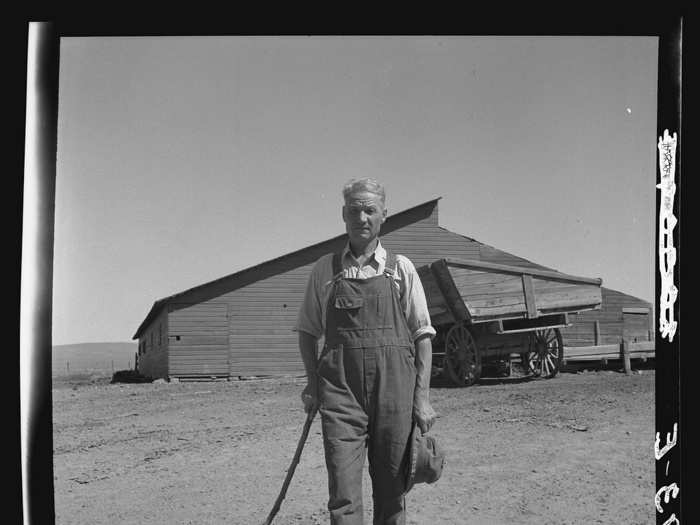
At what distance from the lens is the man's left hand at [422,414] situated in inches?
134

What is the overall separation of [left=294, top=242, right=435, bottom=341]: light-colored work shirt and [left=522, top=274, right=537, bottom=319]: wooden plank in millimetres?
6762

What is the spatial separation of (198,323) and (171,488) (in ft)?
30.6

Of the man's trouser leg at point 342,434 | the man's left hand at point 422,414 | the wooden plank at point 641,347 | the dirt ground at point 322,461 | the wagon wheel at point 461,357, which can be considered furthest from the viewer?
the wooden plank at point 641,347

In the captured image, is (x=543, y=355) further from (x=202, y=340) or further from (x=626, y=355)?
(x=202, y=340)

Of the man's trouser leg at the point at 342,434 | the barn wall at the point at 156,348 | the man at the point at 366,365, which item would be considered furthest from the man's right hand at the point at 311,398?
the barn wall at the point at 156,348

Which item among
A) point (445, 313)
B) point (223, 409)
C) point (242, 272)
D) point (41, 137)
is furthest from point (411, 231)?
point (41, 137)

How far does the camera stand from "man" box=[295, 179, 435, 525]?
326cm

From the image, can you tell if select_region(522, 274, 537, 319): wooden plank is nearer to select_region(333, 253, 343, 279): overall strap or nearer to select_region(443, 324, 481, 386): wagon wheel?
select_region(443, 324, 481, 386): wagon wheel

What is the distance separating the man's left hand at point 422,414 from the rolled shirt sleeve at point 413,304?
12.4 inches

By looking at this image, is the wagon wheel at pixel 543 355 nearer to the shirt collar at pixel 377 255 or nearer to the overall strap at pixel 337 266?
the shirt collar at pixel 377 255

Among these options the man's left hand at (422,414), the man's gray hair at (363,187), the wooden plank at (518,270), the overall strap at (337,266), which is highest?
the man's gray hair at (363,187)

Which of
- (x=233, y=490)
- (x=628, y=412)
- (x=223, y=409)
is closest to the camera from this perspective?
(x=233, y=490)

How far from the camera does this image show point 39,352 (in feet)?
13.0

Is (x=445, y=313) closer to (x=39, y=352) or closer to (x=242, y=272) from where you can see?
(x=242, y=272)
